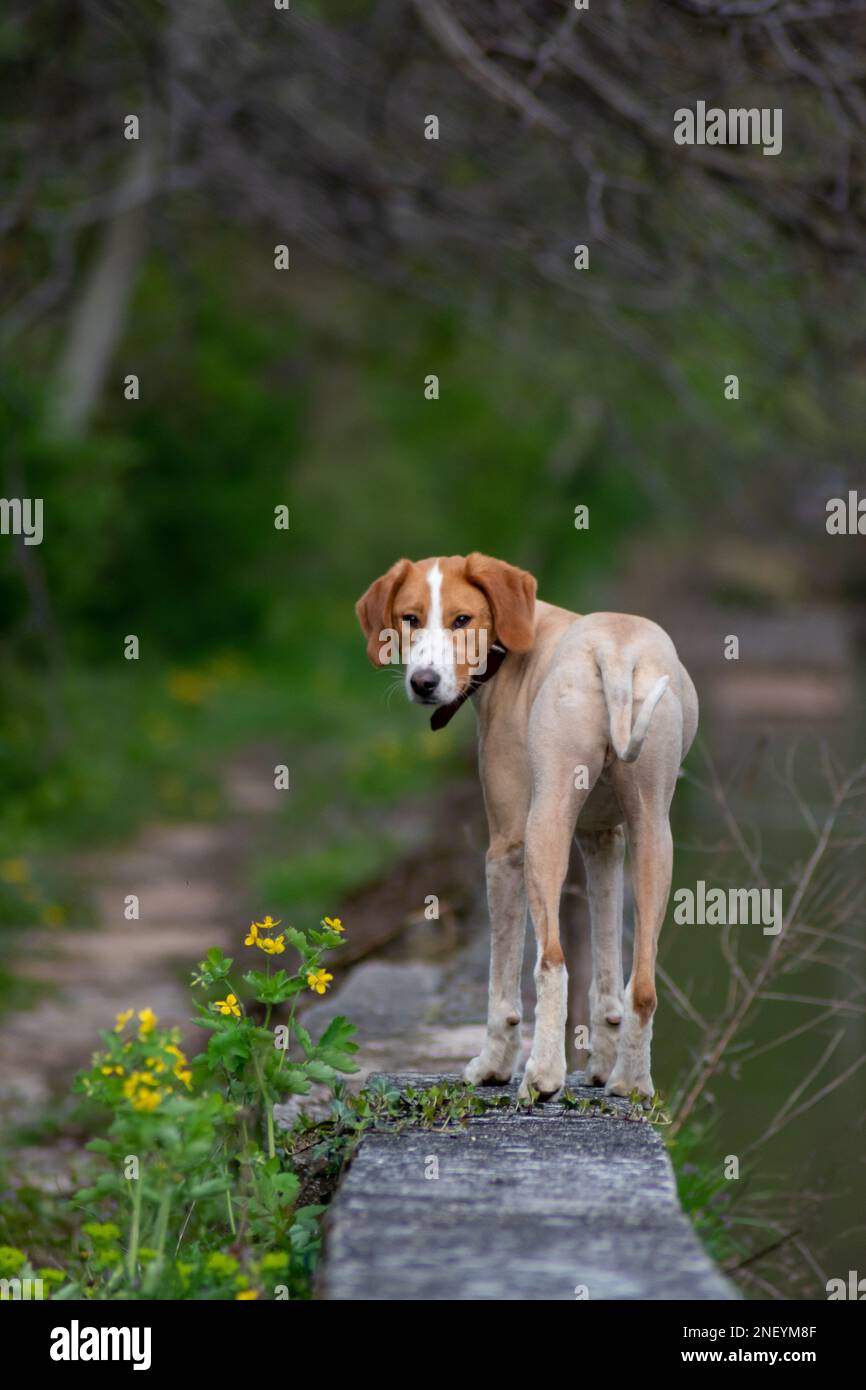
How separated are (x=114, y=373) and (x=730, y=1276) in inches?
640

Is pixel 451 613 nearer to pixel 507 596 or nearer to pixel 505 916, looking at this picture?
pixel 507 596

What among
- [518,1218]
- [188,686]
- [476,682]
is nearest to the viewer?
[518,1218]

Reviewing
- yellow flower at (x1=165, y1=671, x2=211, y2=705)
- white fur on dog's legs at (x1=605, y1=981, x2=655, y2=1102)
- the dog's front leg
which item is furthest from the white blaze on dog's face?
yellow flower at (x1=165, y1=671, x2=211, y2=705)

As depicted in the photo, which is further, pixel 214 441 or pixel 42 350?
pixel 214 441

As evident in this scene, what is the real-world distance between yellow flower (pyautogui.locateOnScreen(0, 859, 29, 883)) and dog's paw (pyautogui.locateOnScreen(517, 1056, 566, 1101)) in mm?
6641

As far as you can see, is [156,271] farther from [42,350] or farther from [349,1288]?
[349,1288]

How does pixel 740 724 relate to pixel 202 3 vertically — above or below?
below

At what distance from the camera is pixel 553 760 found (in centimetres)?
457

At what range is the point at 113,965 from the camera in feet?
33.1

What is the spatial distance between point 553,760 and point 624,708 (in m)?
0.21

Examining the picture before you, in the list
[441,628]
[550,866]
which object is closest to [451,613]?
[441,628]
